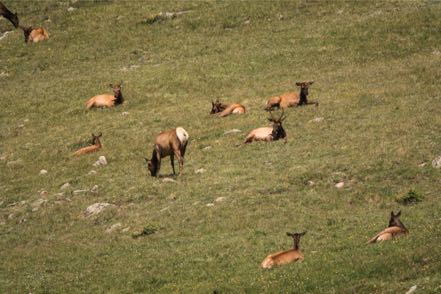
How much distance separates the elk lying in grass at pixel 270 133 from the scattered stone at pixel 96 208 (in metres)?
6.82

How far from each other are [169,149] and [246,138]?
351 centimetres

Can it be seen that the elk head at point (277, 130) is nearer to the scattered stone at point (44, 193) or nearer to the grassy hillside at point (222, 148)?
the grassy hillside at point (222, 148)

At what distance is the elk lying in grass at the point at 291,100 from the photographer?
1623 inches

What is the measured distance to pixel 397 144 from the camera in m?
33.2

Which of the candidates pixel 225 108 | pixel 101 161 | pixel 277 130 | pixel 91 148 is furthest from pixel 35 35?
pixel 277 130

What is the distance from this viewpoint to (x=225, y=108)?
140 ft

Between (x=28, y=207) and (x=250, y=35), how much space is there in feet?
75.0

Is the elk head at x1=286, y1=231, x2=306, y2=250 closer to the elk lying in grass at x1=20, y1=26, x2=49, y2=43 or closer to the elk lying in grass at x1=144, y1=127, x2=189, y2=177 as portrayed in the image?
the elk lying in grass at x1=144, y1=127, x2=189, y2=177

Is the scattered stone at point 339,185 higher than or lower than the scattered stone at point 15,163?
higher

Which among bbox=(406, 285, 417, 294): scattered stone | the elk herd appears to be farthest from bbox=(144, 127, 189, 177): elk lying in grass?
bbox=(406, 285, 417, 294): scattered stone

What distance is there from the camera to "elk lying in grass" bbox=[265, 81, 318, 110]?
4122cm

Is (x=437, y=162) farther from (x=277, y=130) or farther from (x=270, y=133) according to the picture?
(x=270, y=133)

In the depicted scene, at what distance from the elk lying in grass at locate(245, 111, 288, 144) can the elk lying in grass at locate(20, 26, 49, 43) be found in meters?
25.2

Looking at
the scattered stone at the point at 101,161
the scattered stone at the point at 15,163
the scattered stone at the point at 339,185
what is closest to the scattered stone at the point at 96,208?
the scattered stone at the point at 101,161
